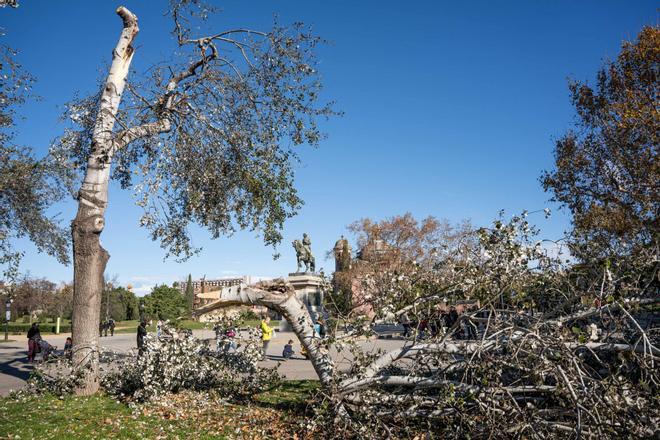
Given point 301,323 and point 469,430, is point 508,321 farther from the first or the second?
point 301,323

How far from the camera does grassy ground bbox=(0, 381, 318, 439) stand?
5.88 meters

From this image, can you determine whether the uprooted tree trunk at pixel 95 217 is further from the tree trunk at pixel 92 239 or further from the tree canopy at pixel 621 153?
the tree canopy at pixel 621 153

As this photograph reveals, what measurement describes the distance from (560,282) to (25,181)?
12887mm

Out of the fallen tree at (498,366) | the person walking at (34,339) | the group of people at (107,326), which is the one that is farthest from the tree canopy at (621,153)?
the group of people at (107,326)

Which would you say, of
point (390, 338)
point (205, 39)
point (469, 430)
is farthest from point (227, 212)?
point (390, 338)

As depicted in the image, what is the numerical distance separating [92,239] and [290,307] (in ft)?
13.9

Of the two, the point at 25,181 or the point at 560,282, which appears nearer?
the point at 560,282

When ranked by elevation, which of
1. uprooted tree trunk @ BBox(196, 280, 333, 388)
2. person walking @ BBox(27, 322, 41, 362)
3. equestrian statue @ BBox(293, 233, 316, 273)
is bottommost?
person walking @ BBox(27, 322, 41, 362)

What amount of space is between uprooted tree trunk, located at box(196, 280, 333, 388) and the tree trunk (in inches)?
102

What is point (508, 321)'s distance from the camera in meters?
5.66

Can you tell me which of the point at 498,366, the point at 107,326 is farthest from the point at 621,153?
the point at 107,326

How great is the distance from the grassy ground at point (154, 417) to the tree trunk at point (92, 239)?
2.46ft

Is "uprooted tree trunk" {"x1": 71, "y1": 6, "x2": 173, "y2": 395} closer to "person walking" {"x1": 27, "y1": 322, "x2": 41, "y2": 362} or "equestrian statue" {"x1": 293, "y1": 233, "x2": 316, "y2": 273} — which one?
"person walking" {"x1": 27, "y1": 322, "x2": 41, "y2": 362}

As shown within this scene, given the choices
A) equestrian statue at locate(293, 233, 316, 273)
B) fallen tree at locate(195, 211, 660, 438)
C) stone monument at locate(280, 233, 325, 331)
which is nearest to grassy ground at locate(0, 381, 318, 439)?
fallen tree at locate(195, 211, 660, 438)
